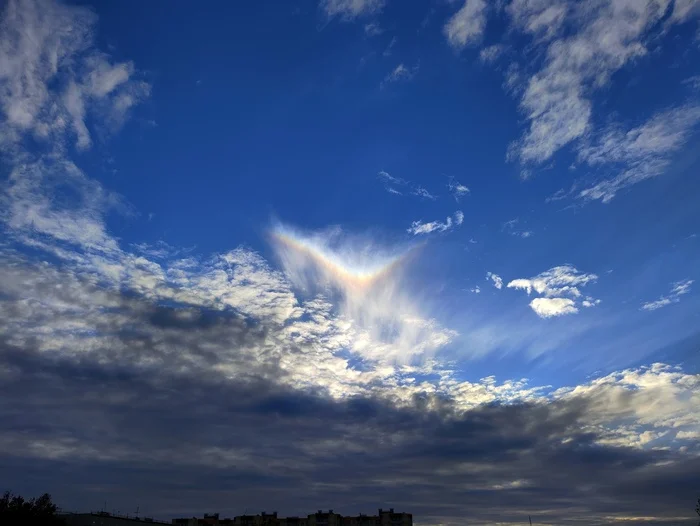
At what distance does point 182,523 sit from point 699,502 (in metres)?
144

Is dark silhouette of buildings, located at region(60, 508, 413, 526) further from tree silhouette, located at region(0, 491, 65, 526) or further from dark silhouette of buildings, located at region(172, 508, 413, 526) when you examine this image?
tree silhouette, located at region(0, 491, 65, 526)

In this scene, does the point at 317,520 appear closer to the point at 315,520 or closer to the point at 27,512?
the point at 315,520

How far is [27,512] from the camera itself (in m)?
122

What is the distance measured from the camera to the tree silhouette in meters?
117

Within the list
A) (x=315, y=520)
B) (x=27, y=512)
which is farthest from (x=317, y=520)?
(x=27, y=512)

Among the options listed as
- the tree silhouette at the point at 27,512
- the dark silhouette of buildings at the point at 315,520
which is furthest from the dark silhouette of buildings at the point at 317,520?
the tree silhouette at the point at 27,512

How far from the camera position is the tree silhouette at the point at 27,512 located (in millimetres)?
117188

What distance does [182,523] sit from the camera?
17700 cm

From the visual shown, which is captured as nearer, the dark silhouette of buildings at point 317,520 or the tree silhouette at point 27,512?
the tree silhouette at point 27,512

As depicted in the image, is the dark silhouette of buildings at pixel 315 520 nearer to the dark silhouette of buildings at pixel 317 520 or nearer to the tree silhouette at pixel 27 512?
the dark silhouette of buildings at pixel 317 520

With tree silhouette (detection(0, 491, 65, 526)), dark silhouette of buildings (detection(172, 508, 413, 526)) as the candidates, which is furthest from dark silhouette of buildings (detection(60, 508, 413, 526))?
tree silhouette (detection(0, 491, 65, 526))

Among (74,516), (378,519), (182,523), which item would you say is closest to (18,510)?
(74,516)

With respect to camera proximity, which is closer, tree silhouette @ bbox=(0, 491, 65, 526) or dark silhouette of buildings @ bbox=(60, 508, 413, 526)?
tree silhouette @ bbox=(0, 491, 65, 526)

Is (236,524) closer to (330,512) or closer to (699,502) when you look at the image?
(330,512)
